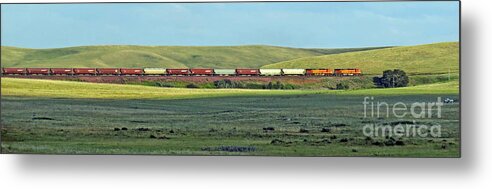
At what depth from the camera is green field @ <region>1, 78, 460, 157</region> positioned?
1097cm

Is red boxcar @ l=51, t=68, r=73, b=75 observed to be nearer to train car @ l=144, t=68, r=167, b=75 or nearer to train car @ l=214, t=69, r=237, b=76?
train car @ l=144, t=68, r=167, b=75

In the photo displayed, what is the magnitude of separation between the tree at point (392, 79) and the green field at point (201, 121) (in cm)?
5

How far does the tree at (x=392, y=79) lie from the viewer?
36.2 ft

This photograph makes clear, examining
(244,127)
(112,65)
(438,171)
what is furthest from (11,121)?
(438,171)

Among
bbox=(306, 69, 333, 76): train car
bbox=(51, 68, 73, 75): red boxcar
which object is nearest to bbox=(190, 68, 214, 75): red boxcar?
bbox=(306, 69, 333, 76): train car

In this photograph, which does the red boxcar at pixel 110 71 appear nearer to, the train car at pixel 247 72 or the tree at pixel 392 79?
the train car at pixel 247 72

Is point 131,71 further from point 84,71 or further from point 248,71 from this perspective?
point 248,71

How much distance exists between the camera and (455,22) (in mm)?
10742

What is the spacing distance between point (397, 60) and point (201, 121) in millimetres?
1821

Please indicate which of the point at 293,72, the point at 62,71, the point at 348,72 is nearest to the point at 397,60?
the point at 348,72

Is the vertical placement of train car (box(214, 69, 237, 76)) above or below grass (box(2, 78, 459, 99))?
above

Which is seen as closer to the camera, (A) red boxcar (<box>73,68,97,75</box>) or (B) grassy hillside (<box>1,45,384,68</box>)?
(B) grassy hillside (<box>1,45,384,68</box>)

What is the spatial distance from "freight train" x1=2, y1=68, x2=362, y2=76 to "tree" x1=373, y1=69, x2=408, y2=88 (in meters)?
0.19

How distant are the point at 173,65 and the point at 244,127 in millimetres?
860
